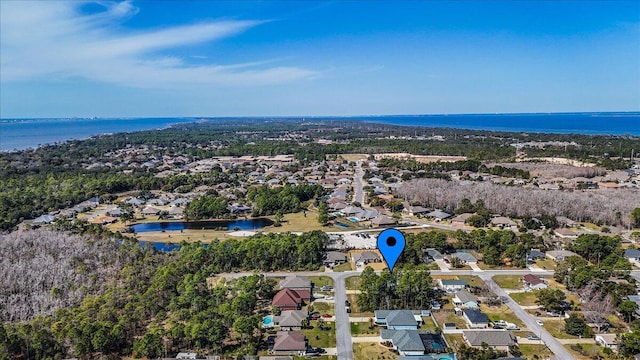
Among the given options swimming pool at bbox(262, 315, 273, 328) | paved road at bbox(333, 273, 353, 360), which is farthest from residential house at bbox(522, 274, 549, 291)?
swimming pool at bbox(262, 315, 273, 328)

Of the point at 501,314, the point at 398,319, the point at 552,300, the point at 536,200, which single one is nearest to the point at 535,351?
the point at 501,314

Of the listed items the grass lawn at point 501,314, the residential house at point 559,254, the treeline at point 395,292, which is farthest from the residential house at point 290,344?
the residential house at point 559,254

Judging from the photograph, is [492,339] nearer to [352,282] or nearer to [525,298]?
[525,298]

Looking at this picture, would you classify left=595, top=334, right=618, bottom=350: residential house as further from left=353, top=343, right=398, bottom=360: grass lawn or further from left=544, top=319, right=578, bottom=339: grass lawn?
left=353, top=343, right=398, bottom=360: grass lawn

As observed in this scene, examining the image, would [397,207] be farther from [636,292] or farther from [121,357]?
[121,357]

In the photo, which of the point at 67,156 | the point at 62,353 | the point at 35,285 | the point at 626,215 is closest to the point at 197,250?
the point at 35,285

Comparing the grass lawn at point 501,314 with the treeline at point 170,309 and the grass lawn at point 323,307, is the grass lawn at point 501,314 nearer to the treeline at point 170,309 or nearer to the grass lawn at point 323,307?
the grass lawn at point 323,307
